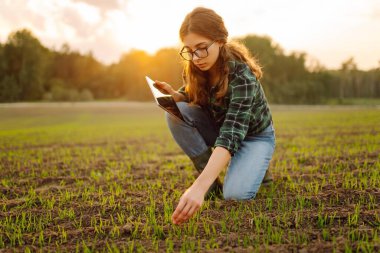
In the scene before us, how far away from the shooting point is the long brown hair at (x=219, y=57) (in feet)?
10.1

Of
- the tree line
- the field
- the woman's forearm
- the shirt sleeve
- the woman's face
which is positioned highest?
the tree line

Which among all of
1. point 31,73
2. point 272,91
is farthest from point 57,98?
point 272,91

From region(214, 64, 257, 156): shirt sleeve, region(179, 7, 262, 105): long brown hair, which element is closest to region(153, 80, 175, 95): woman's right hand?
region(179, 7, 262, 105): long brown hair

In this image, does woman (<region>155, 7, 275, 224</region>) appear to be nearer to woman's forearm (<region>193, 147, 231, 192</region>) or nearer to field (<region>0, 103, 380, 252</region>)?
woman's forearm (<region>193, 147, 231, 192</region>)

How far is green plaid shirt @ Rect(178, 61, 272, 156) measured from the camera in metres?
2.76

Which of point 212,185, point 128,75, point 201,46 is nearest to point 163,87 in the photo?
point 201,46

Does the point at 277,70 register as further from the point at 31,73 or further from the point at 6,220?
the point at 6,220

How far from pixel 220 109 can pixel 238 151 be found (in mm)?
470

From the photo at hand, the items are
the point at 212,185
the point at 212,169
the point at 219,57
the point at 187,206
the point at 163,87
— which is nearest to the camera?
the point at 187,206

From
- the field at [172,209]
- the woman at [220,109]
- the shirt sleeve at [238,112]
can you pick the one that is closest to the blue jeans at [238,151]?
the woman at [220,109]

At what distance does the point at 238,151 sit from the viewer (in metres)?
3.67

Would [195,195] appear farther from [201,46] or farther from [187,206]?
[201,46]

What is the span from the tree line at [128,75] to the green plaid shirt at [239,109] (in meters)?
34.5

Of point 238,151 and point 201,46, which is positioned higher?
point 201,46
